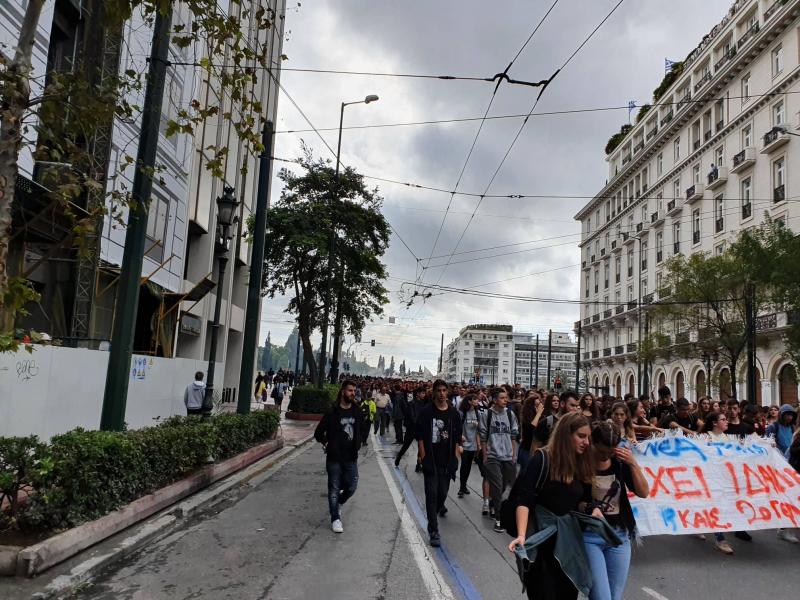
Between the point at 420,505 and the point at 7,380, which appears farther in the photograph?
the point at 420,505

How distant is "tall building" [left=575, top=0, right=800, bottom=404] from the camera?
30.5 meters

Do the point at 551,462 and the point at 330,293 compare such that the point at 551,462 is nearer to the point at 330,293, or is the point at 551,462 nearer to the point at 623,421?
the point at 623,421

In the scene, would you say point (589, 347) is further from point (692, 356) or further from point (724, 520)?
point (724, 520)

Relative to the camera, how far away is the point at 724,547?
6.38m

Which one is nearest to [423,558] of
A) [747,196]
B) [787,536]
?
[787,536]

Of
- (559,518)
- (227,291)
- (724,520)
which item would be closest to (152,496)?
(559,518)

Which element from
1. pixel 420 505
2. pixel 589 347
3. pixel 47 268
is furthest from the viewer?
pixel 589 347

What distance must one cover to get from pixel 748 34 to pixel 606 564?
132 ft

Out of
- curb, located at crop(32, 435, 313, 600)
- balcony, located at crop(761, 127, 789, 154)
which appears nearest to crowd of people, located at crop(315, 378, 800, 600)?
curb, located at crop(32, 435, 313, 600)

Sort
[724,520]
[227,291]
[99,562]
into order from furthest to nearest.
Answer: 1. [227,291]
2. [724,520]
3. [99,562]

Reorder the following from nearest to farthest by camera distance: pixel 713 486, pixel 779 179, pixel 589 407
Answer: pixel 713 486 → pixel 589 407 → pixel 779 179

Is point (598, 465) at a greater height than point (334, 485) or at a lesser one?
greater

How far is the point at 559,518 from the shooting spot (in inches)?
130

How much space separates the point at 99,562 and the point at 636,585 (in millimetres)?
4732
